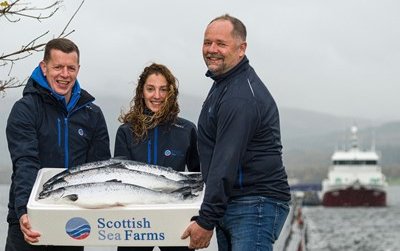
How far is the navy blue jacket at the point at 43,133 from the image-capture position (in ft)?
13.5

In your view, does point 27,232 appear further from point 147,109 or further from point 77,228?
point 147,109

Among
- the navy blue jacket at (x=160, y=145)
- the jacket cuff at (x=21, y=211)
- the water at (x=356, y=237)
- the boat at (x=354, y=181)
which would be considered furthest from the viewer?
the boat at (x=354, y=181)

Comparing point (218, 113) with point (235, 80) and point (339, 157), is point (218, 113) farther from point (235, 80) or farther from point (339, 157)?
point (339, 157)

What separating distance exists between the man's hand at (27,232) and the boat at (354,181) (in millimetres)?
87333

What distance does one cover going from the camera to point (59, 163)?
14.2ft

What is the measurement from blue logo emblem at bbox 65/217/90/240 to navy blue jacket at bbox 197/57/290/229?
0.52 metres

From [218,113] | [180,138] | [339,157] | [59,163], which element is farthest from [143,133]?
[339,157]

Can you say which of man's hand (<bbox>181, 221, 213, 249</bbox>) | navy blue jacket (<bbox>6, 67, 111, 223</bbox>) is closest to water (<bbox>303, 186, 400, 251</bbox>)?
navy blue jacket (<bbox>6, 67, 111, 223</bbox>)

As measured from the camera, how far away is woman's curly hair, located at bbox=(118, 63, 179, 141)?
15.9ft

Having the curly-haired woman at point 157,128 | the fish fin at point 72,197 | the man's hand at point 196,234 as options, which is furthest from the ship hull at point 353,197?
the fish fin at point 72,197

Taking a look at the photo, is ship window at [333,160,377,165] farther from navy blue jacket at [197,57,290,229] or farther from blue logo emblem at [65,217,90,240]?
blue logo emblem at [65,217,90,240]

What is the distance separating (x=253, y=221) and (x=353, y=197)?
89.4m

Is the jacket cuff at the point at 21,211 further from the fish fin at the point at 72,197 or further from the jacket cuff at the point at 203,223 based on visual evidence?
the jacket cuff at the point at 203,223

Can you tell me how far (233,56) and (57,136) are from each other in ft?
3.20
